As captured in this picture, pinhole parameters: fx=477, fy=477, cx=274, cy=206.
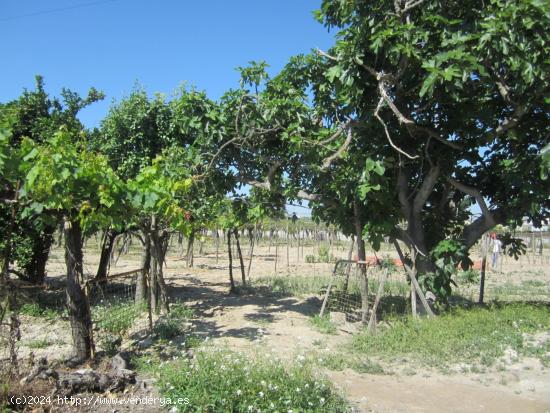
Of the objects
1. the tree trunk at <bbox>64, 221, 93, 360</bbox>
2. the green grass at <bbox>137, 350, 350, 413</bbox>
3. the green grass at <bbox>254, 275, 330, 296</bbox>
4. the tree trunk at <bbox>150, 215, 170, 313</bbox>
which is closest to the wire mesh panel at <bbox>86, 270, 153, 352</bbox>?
the tree trunk at <bbox>64, 221, 93, 360</bbox>

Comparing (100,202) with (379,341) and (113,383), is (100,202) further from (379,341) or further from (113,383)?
(379,341)

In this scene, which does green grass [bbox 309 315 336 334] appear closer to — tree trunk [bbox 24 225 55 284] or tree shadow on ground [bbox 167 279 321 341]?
tree shadow on ground [bbox 167 279 321 341]

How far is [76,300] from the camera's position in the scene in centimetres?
580

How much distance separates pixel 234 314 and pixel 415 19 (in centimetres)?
606

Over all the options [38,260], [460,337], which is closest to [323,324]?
[460,337]

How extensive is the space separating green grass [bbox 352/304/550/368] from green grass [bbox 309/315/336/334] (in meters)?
0.69

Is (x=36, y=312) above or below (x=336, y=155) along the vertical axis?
below

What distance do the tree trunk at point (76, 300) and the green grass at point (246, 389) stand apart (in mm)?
1475

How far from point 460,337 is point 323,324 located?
7.53 ft

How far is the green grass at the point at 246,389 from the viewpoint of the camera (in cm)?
411

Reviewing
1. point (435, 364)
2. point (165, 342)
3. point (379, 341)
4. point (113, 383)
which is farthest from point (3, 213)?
point (435, 364)

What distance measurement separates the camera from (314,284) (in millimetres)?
13531

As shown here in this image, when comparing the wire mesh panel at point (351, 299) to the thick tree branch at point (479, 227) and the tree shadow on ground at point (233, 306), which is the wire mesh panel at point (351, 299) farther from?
the thick tree branch at point (479, 227)

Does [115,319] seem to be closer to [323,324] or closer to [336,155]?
[323,324]
